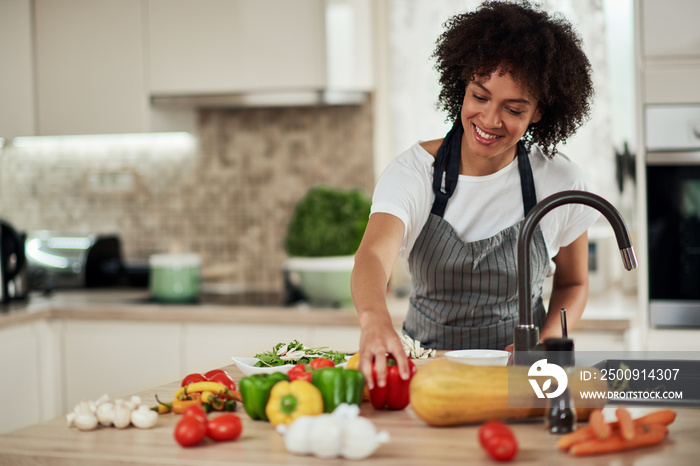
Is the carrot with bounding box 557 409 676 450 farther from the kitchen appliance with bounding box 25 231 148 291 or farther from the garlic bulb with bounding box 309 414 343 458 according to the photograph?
the kitchen appliance with bounding box 25 231 148 291

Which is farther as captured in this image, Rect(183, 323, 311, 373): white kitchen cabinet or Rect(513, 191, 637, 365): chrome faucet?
Rect(183, 323, 311, 373): white kitchen cabinet

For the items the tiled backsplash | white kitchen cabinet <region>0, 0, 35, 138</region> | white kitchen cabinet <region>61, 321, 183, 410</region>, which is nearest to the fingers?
white kitchen cabinet <region>61, 321, 183, 410</region>

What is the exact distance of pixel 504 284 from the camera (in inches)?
68.9

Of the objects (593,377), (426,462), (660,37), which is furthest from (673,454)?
(660,37)

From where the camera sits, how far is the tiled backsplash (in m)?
3.31

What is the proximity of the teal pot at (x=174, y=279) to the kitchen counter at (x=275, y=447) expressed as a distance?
1.85 meters

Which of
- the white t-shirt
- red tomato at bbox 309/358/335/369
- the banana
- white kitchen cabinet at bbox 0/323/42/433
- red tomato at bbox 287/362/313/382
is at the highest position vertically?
the white t-shirt

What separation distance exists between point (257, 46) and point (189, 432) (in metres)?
2.20

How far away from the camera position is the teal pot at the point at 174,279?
2990 mm

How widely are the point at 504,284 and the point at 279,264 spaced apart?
5.87 feet

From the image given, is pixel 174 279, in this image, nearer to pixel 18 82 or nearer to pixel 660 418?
pixel 18 82

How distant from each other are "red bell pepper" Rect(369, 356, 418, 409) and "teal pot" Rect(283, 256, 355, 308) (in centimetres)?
153

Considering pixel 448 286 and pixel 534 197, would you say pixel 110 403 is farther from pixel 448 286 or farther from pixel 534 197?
pixel 534 197

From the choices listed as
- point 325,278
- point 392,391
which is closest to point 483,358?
point 392,391
